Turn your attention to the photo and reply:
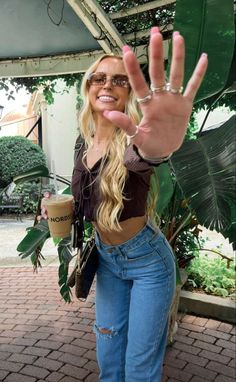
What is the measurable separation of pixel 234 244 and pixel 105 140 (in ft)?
4.91

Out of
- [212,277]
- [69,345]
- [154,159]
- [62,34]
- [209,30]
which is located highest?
[62,34]

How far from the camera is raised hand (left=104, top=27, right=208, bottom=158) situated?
3.98 ft

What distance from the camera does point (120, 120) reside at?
129cm

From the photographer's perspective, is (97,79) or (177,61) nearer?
(177,61)

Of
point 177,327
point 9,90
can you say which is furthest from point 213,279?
point 9,90

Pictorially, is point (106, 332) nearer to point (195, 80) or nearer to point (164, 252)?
point (164, 252)

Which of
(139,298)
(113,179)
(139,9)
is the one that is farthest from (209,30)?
(139,9)

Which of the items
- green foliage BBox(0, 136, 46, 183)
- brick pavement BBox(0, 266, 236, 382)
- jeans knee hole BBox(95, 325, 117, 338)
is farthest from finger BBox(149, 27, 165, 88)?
green foliage BBox(0, 136, 46, 183)

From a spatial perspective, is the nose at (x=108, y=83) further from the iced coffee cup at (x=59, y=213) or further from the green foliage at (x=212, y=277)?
the green foliage at (x=212, y=277)

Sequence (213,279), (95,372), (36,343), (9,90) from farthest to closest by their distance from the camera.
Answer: (9,90), (213,279), (36,343), (95,372)

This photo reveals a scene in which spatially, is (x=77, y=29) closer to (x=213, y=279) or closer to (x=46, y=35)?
(x=46, y=35)

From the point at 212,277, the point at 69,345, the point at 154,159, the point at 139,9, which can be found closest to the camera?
the point at 154,159

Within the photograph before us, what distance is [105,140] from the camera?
1.95 metres

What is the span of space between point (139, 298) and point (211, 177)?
2.02 ft
